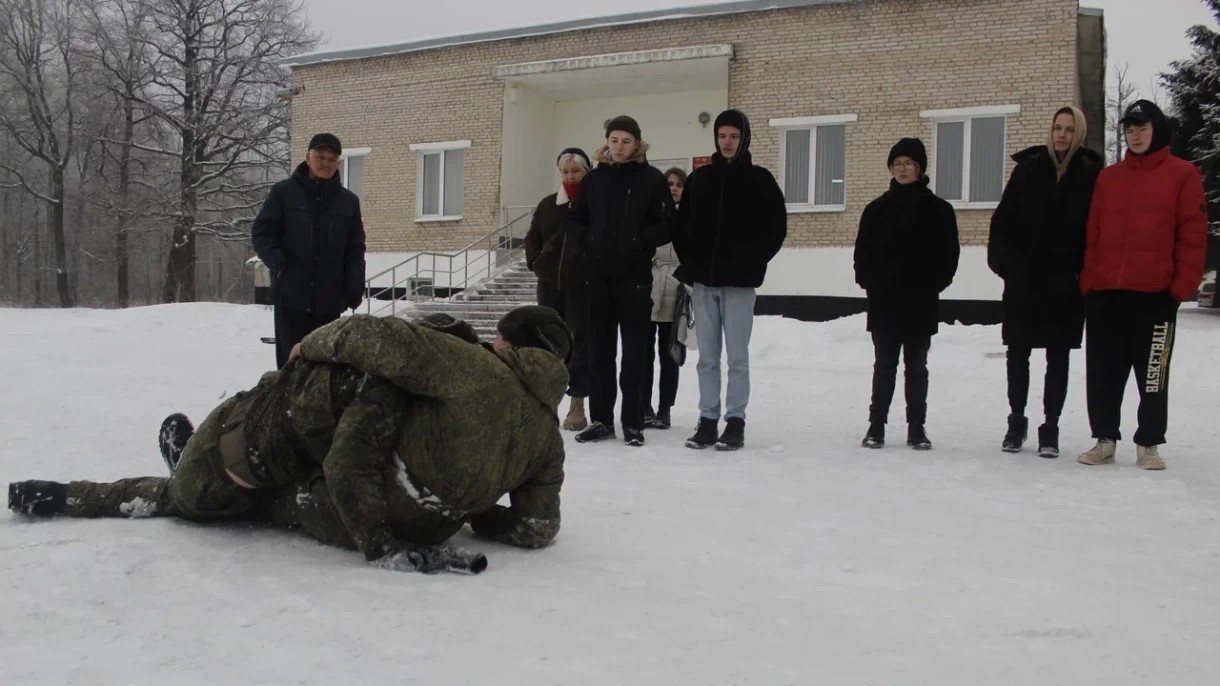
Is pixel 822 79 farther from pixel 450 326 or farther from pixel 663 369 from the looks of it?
pixel 450 326

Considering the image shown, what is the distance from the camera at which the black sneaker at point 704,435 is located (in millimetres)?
5809

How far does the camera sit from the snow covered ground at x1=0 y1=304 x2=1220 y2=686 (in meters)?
2.24

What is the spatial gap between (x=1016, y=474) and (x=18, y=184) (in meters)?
40.0

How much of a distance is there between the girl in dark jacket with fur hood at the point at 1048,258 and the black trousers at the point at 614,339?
7.29 feet

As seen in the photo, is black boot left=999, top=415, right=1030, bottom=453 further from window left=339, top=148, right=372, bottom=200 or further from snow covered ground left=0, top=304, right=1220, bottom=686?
window left=339, top=148, right=372, bottom=200

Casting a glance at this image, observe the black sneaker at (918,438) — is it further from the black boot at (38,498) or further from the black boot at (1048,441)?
the black boot at (38,498)

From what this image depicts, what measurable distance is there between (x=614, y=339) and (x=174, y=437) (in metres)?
3.02

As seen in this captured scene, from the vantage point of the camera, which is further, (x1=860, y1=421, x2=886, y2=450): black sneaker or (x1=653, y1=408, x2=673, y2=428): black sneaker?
(x1=653, y1=408, x2=673, y2=428): black sneaker

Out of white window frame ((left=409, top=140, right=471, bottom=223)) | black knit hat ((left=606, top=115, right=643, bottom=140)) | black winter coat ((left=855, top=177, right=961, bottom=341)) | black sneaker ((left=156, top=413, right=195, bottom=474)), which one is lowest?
black sneaker ((left=156, top=413, right=195, bottom=474))

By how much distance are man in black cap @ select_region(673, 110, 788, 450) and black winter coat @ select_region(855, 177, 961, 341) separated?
2.44 feet

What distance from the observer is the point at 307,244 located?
19.3 ft

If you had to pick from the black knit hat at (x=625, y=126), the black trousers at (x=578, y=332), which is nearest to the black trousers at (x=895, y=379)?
the black trousers at (x=578, y=332)

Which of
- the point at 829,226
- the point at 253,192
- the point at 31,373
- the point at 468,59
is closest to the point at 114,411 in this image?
the point at 31,373

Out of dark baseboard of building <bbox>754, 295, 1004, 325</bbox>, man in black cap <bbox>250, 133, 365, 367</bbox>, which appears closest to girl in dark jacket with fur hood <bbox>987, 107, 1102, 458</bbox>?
man in black cap <bbox>250, 133, 365, 367</bbox>
